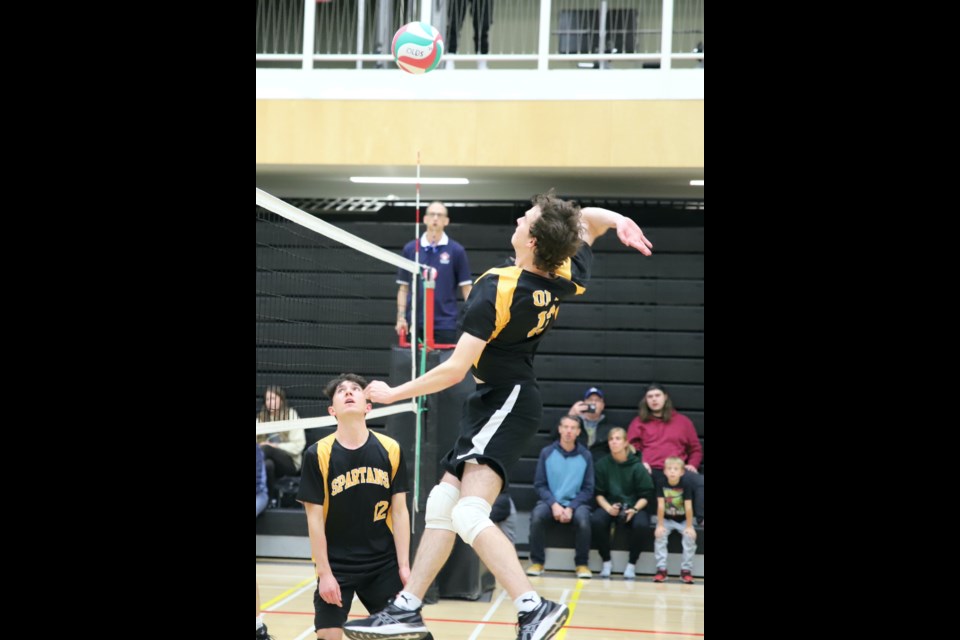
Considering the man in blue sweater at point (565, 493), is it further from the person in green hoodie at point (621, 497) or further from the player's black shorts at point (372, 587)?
the player's black shorts at point (372, 587)

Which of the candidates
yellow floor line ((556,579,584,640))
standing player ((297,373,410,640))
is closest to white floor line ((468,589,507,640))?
yellow floor line ((556,579,584,640))

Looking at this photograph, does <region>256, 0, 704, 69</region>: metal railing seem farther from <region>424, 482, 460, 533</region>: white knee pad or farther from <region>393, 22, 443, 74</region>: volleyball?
<region>424, 482, 460, 533</region>: white knee pad

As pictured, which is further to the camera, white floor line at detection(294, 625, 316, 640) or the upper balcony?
the upper balcony

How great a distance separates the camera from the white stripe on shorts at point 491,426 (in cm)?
391

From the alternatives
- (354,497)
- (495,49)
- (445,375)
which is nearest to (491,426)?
(445,375)

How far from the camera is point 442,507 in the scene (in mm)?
3963

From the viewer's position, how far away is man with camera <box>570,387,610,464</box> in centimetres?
890

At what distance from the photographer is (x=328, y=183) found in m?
10.7

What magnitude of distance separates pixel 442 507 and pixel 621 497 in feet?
15.7

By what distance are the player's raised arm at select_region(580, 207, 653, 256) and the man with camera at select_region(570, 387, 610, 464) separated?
4783 millimetres

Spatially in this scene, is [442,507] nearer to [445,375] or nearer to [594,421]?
[445,375]
